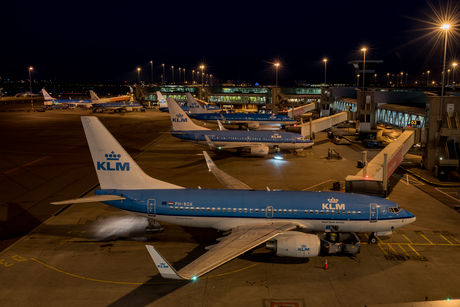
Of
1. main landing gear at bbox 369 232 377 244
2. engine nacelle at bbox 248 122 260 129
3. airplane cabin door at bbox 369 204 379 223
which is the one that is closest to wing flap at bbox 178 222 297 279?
airplane cabin door at bbox 369 204 379 223

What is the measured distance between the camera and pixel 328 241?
80.6 feet

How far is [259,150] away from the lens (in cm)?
5619

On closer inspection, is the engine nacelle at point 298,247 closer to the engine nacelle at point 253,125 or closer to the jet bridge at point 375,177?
the jet bridge at point 375,177

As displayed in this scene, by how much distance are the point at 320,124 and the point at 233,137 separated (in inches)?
944

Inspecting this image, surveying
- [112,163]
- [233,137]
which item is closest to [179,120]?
[233,137]

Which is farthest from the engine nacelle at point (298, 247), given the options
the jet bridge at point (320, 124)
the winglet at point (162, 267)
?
the jet bridge at point (320, 124)

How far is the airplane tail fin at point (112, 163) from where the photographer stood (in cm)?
2378

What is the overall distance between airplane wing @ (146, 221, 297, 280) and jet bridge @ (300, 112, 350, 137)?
4304cm

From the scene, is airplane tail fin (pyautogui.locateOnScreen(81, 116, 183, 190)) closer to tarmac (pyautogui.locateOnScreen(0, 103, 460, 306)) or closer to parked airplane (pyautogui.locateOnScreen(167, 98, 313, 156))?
tarmac (pyautogui.locateOnScreen(0, 103, 460, 306))

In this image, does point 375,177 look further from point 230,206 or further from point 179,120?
point 179,120

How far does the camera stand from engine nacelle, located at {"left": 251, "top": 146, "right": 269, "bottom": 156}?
55.9 metres

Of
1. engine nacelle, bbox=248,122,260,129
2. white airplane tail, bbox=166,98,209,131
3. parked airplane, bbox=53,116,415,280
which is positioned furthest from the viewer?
engine nacelle, bbox=248,122,260,129

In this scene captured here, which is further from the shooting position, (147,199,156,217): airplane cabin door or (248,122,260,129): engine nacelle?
(248,122,260,129): engine nacelle

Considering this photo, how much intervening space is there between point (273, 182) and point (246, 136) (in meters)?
17.4
